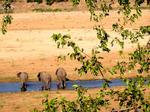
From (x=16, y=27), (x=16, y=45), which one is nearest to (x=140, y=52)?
(x=16, y=45)

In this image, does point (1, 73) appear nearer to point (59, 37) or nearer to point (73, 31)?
point (73, 31)

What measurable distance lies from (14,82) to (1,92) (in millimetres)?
3637

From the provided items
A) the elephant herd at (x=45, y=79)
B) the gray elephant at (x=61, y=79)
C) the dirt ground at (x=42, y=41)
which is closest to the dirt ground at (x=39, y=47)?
the dirt ground at (x=42, y=41)

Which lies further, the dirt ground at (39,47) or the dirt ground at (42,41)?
the dirt ground at (42,41)

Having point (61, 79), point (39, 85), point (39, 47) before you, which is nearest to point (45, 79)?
point (61, 79)

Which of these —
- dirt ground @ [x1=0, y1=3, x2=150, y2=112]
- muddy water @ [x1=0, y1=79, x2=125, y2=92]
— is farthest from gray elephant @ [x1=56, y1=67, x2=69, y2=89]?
dirt ground @ [x1=0, y1=3, x2=150, y2=112]

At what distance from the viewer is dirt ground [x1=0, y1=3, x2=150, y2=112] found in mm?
26188

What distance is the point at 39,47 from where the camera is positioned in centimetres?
3866

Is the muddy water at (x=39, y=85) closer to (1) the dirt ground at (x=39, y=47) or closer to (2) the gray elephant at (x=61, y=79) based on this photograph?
(2) the gray elephant at (x=61, y=79)

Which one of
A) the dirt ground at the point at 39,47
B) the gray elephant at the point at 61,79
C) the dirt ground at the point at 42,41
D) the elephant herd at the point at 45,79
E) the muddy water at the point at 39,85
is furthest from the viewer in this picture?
the dirt ground at the point at 42,41

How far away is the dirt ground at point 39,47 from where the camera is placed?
85.9 ft

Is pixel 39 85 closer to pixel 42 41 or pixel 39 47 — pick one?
pixel 39 47

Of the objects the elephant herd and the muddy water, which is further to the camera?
the muddy water

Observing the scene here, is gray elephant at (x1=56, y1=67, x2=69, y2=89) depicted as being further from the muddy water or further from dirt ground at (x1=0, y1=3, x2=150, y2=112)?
dirt ground at (x1=0, y1=3, x2=150, y2=112)
